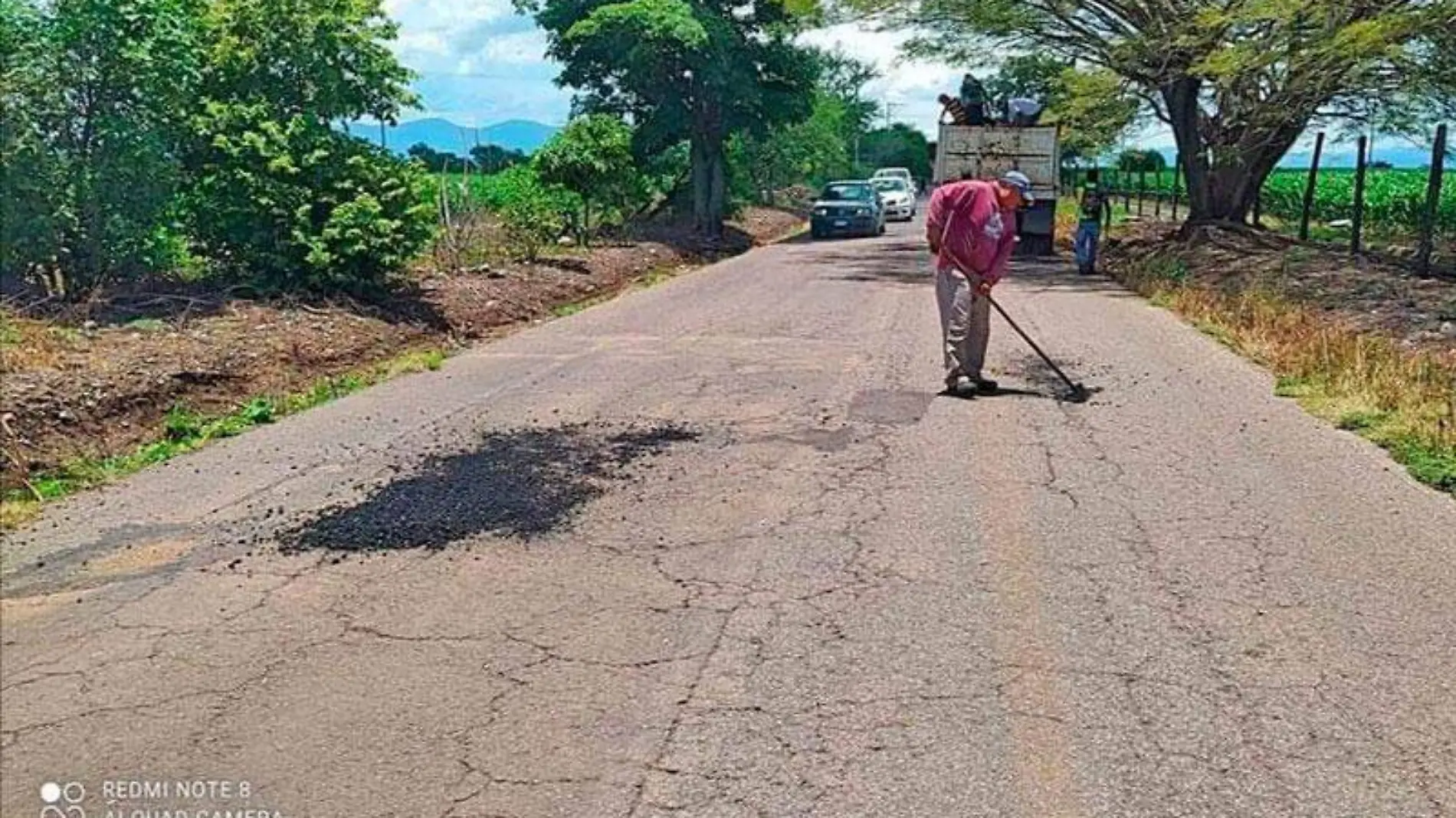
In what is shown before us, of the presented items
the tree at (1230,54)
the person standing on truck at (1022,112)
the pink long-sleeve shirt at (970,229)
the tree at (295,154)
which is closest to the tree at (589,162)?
the tree at (1230,54)

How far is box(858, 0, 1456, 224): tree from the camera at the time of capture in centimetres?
1639

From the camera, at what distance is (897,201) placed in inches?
1748

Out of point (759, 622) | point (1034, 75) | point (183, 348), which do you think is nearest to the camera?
point (759, 622)

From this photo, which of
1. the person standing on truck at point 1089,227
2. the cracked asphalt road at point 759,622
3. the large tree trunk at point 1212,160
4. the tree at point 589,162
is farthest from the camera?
the tree at point 589,162

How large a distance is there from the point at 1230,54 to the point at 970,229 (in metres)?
10.2

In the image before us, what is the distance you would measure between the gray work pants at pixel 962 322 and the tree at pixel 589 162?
15.2m

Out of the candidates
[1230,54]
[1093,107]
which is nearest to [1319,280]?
[1230,54]

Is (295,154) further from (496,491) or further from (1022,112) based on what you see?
(1022,112)

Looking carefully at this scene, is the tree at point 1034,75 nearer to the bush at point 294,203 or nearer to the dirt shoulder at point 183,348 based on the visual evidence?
the dirt shoulder at point 183,348

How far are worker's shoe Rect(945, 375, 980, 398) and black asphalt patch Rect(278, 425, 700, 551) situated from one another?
2285mm

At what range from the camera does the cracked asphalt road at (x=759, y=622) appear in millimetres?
3729

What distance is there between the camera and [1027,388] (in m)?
9.82

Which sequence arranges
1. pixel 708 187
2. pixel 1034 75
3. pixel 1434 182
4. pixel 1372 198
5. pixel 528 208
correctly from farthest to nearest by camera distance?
pixel 1372 198
pixel 708 187
pixel 1034 75
pixel 528 208
pixel 1434 182

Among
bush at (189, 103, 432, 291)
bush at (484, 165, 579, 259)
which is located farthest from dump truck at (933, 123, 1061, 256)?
bush at (189, 103, 432, 291)
